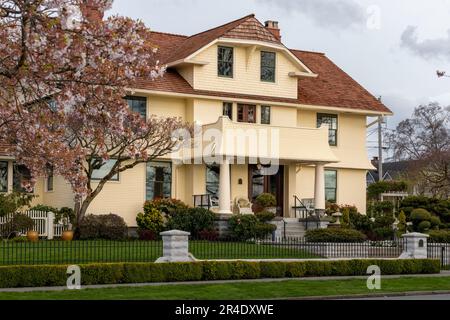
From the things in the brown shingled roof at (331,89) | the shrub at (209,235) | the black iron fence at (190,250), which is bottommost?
the black iron fence at (190,250)

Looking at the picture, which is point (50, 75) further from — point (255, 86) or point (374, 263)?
point (255, 86)

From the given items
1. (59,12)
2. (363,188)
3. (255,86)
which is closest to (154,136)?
(255,86)

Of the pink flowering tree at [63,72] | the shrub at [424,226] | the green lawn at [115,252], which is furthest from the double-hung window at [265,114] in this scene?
the pink flowering tree at [63,72]

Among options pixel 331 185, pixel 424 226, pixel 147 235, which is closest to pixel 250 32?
pixel 331 185

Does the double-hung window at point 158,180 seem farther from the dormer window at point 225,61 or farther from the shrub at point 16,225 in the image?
Answer: the shrub at point 16,225

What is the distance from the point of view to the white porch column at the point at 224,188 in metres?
37.2

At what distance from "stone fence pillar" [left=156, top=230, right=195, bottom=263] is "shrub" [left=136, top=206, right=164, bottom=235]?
10440 millimetres

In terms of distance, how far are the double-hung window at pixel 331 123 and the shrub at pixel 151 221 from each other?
1065 cm

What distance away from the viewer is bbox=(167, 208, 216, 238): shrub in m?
35.7

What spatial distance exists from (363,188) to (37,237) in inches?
690

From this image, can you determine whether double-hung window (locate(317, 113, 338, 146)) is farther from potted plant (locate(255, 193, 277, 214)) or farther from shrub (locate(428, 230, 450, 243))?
shrub (locate(428, 230, 450, 243))

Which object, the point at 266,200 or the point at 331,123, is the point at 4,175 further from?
the point at 331,123

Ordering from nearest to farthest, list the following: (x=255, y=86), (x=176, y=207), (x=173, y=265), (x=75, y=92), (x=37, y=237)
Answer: (x=75, y=92) → (x=173, y=265) → (x=37, y=237) → (x=176, y=207) → (x=255, y=86)

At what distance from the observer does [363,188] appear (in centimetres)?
4469
